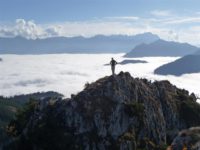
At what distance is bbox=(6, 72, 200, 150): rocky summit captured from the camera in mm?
129625

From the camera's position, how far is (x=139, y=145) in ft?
436

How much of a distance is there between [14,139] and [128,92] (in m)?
40.8

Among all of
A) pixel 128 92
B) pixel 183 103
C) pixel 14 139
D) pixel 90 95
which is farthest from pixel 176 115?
pixel 14 139

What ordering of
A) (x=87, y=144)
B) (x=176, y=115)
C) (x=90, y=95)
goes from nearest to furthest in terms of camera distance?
(x=87, y=144), (x=90, y=95), (x=176, y=115)

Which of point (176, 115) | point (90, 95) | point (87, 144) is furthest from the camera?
point (176, 115)

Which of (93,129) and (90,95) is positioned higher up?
(90,95)

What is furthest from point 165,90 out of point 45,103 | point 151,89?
point 45,103

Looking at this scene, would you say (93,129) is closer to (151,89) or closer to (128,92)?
(128,92)

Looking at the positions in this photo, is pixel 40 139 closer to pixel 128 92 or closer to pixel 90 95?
pixel 90 95

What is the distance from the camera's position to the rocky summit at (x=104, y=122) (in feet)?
425

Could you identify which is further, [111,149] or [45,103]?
[45,103]

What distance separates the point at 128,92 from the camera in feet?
474

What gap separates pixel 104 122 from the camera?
132 meters

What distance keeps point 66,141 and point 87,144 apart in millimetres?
6420
